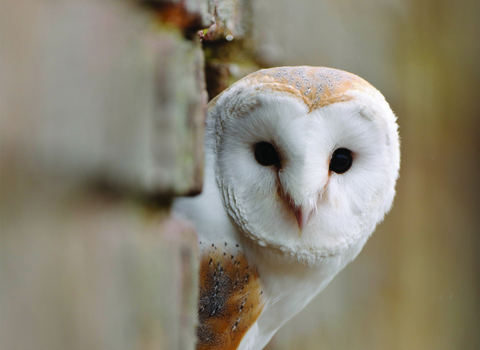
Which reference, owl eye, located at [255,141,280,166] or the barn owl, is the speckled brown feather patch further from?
owl eye, located at [255,141,280,166]

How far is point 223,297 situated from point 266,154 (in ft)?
0.96

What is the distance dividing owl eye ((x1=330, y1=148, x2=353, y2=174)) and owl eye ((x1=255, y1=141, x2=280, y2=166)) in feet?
0.40

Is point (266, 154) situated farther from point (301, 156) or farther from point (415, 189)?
point (415, 189)

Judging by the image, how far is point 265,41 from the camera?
155 centimetres

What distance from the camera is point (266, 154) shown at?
Answer: 30.7 inches

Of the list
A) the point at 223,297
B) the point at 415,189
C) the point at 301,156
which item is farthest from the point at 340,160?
the point at 415,189

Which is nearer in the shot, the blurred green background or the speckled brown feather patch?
the speckled brown feather patch

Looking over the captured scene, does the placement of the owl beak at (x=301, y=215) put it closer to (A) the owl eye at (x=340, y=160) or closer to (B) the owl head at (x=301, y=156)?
(B) the owl head at (x=301, y=156)

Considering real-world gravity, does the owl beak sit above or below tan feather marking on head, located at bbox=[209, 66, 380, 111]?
below

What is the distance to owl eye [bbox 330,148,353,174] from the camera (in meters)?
0.81

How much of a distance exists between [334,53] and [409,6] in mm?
613

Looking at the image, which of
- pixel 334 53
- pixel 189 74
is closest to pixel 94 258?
pixel 189 74

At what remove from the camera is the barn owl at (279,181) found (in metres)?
0.75

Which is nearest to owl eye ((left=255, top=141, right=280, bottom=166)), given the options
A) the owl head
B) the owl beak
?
the owl head
